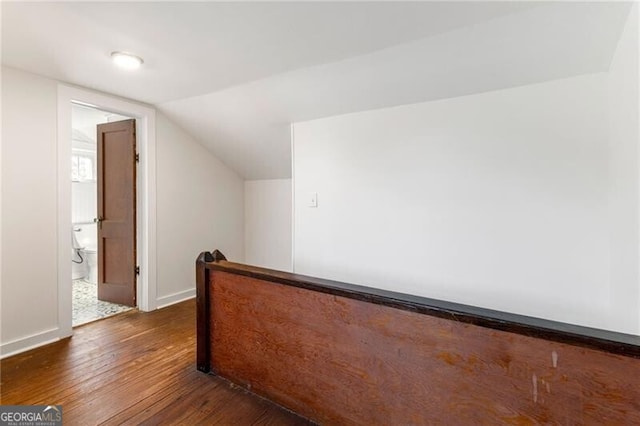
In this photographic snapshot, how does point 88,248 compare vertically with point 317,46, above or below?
below

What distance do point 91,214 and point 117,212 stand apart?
203cm

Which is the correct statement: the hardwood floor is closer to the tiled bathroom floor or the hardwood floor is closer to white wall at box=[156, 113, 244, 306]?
the tiled bathroom floor

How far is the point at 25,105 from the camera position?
2334 mm

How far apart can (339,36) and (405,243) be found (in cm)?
154

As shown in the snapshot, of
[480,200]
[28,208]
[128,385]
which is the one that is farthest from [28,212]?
[480,200]

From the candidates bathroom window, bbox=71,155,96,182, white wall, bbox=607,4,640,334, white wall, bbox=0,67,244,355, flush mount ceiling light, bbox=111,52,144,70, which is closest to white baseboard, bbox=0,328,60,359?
white wall, bbox=0,67,244,355

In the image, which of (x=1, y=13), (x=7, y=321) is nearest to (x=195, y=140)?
(x=1, y=13)

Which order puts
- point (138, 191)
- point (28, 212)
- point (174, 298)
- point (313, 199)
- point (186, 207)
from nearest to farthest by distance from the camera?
point (28, 212)
point (313, 199)
point (138, 191)
point (174, 298)
point (186, 207)

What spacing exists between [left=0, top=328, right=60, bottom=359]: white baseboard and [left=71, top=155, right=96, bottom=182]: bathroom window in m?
3.05

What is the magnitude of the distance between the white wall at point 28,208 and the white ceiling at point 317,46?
236mm

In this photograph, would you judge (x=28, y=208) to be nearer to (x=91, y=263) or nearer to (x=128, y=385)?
(x=128, y=385)

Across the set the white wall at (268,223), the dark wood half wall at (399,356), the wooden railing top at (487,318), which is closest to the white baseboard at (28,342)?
the dark wood half wall at (399,356)

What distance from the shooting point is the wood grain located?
3.39 feet

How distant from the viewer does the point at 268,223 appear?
434cm
